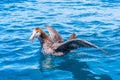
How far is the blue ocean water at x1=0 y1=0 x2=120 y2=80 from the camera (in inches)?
391

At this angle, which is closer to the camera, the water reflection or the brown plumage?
the water reflection

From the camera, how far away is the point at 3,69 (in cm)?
1006

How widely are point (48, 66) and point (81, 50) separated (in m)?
1.71

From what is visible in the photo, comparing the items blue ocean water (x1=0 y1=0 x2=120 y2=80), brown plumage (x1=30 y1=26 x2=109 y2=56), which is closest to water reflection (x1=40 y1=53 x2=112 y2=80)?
blue ocean water (x1=0 y1=0 x2=120 y2=80)

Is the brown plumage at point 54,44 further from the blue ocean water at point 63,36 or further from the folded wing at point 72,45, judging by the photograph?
the blue ocean water at point 63,36

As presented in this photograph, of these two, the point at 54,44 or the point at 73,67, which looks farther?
the point at 54,44

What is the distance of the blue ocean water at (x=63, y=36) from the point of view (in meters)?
9.93

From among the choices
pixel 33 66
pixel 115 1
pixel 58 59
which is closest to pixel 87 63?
pixel 58 59

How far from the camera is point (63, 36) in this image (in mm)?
13078

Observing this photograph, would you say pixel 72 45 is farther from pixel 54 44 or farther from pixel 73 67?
pixel 54 44

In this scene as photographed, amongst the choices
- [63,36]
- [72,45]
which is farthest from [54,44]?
[63,36]

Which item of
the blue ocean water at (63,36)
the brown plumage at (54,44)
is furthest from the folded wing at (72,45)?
the blue ocean water at (63,36)

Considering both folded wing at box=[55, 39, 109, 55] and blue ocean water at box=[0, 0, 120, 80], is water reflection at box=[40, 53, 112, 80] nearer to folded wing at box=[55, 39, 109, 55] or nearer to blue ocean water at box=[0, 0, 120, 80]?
blue ocean water at box=[0, 0, 120, 80]

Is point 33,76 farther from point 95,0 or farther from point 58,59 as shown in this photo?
point 95,0
